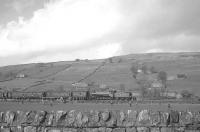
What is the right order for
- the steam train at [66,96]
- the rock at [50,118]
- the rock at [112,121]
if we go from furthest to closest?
1. the steam train at [66,96]
2. the rock at [50,118]
3. the rock at [112,121]

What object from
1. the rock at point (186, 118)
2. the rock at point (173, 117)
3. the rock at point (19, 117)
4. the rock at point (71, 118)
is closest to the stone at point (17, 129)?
the rock at point (19, 117)

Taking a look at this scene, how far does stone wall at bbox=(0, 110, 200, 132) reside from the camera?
962cm

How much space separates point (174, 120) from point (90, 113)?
3.33 meters

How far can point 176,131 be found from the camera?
31.5ft

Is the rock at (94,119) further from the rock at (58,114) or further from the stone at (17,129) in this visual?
the stone at (17,129)

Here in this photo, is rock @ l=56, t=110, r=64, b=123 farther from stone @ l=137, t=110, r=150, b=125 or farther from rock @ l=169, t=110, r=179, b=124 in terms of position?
rock @ l=169, t=110, r=179, b=124

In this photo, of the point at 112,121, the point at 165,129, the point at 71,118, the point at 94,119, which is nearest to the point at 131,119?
the point at 112,121

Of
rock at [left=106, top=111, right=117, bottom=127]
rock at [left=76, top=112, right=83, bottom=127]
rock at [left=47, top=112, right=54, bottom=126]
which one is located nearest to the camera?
rock at [left=106, top=111, right=117, bottom=127]

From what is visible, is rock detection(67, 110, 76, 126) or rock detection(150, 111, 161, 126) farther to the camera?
rock detection(67, 110, 76, 126)

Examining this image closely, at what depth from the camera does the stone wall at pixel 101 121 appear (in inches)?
379

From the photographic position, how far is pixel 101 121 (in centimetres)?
973

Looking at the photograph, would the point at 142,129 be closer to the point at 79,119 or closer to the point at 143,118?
the point at 143,118

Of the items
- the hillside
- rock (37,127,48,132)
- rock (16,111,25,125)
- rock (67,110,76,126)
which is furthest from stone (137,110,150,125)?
the hillside

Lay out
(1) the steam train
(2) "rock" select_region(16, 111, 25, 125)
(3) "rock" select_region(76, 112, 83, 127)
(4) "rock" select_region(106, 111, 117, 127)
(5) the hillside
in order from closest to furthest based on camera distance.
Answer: (4) "rock" select_region(106, 111, 117, 127), (3) "rock" select_region(76, 112, 83, 127), (2) "rock" select_region(16, 111, 25, 125), (1) the steam train, (5) the hillside
